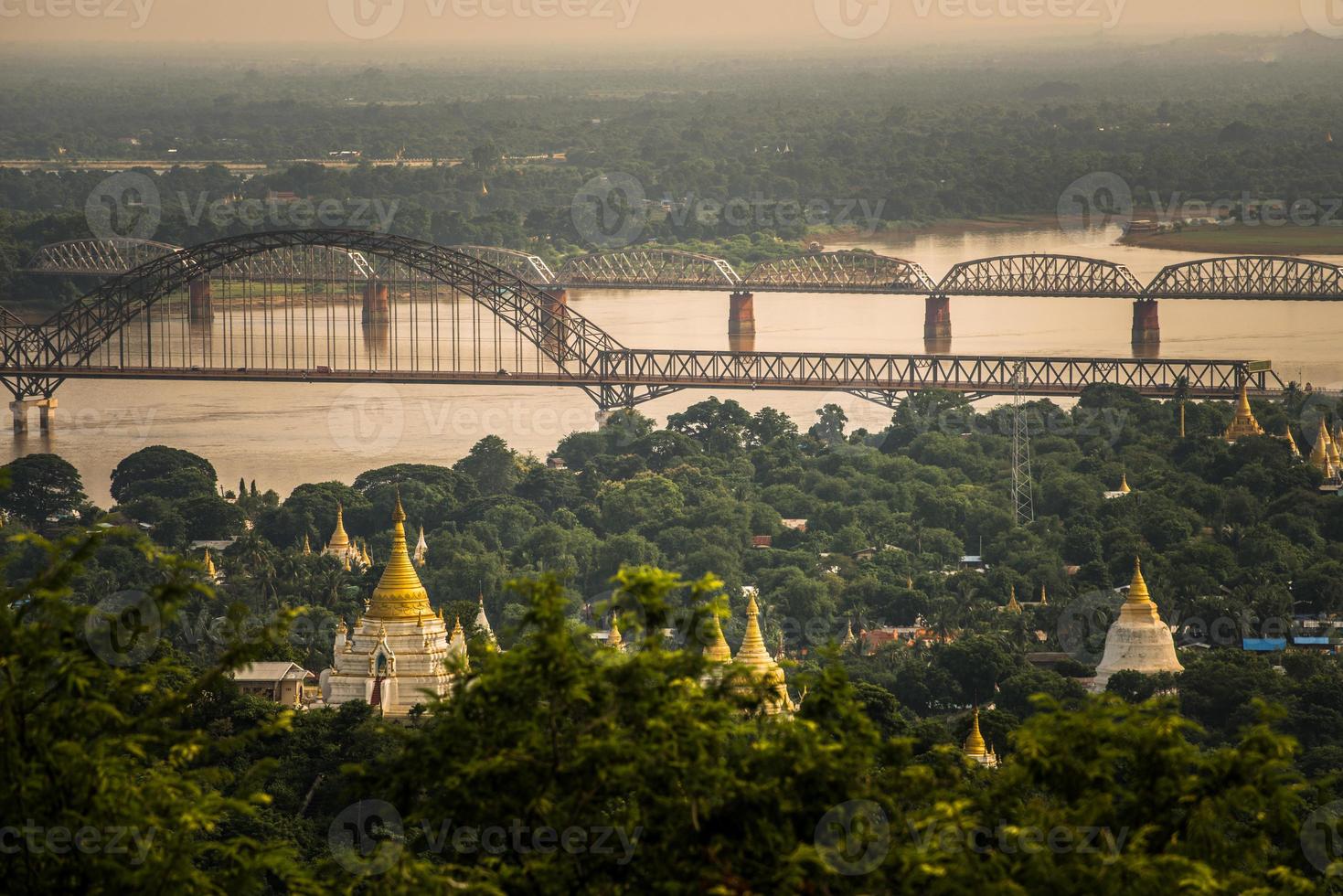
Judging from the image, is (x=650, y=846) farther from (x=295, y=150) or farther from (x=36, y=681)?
(x=295, y=150)

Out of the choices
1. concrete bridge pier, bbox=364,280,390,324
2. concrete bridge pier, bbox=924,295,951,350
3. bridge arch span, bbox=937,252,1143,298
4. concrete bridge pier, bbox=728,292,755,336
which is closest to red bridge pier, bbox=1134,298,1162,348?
bridge arch span, bbox=937,252,1143,298

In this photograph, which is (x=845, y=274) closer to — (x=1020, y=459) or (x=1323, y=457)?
(x=1020, y=459)

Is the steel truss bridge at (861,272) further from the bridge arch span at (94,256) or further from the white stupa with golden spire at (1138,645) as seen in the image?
the white stupa with golden spire at (1138,645)

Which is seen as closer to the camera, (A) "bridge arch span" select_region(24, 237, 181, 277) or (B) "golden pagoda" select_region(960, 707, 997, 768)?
(B) "golden pagoda" select_region(960, 707, 997, 768)

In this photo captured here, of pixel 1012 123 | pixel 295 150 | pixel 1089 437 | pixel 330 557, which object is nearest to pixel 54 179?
pixel 295 150

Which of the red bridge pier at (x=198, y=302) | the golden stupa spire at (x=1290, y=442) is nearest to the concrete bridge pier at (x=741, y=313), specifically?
the red bridge pier at (x=198, y=302)

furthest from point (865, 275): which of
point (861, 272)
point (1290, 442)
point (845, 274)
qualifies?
point (1290, 442)

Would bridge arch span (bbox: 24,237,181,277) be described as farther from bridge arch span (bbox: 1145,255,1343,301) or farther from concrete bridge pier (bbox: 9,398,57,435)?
bridge arch span (bbox: 1145,255,1343,301)
